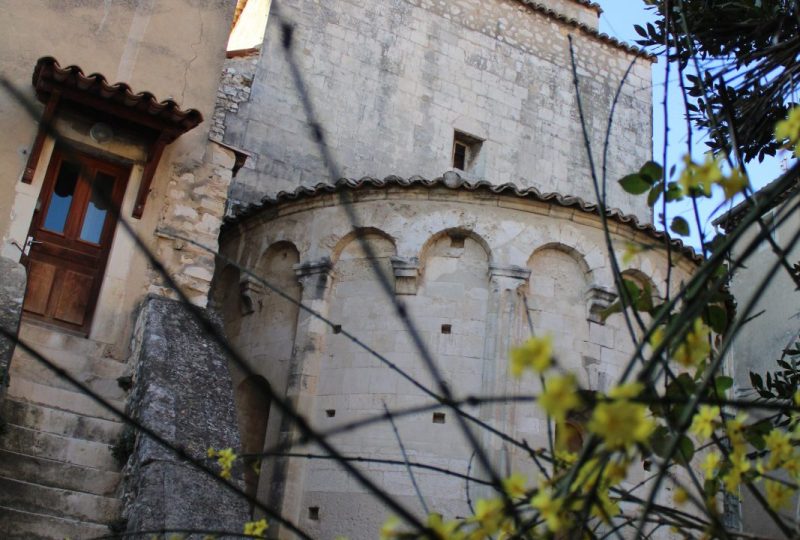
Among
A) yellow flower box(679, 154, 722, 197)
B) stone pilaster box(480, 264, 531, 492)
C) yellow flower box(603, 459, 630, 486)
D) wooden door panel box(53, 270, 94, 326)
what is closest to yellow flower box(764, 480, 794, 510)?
yellow flower box(603, 459, 630, 486)

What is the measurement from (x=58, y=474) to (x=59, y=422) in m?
0.55

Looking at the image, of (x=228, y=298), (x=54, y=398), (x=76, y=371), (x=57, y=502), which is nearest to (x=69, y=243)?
(x=76, y=371)

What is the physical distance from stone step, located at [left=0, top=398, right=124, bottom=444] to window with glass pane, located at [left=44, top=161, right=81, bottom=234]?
1873 mm

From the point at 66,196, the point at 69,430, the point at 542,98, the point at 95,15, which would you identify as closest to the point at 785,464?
the point at 69,430

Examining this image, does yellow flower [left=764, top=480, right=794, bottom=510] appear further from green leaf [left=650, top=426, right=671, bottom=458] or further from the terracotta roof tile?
the terracotta roof tile

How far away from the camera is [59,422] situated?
21.6ft

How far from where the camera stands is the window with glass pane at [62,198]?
313 inches

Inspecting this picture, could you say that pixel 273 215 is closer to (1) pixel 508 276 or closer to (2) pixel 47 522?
(1) pixel 508 276

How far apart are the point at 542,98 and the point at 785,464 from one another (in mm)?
12879

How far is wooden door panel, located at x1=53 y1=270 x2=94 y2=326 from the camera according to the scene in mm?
7738

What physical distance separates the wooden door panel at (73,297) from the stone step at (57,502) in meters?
2.11

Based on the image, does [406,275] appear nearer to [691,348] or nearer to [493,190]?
[493,190]

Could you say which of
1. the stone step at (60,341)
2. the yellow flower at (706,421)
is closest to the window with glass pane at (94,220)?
the stone step at (60,341)

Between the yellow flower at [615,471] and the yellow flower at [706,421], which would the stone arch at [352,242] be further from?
the yellow flower at [615,471]
